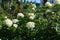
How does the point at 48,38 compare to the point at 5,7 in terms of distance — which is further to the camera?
the point at 5,7

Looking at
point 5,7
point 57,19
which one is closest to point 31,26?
point 57,19

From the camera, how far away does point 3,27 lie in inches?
126

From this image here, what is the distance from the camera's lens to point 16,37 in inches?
122

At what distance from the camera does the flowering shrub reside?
3.02m

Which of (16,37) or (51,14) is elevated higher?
(51,14)

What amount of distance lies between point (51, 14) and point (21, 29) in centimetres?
44

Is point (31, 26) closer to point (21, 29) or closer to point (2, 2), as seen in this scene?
point (21, 29)

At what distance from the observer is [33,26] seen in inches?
122

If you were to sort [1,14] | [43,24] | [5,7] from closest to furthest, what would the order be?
[43,24]
[1,14]
[5,7]

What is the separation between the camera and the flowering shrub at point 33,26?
3018mm

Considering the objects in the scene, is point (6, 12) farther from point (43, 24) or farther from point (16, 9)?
point (43, 24)

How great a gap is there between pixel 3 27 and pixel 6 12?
22.1 inches

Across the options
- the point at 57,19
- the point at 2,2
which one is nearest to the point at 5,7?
the point at 2,2

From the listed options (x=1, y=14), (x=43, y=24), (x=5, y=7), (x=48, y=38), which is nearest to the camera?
(x=48, y=38)
